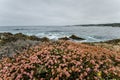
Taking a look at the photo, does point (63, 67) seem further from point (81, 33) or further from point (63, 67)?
point (81, 33)

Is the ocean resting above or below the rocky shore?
below

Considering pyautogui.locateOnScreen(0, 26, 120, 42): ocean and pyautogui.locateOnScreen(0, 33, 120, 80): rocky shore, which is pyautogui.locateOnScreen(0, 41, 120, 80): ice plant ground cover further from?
pyautogui.locateOnScreen(0, 26, 120, 42): ocean

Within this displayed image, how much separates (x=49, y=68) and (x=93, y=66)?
49.4 inches

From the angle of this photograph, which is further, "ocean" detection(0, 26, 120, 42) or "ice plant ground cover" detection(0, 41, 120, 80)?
"ocean" detection(0, 26, 120, 42)

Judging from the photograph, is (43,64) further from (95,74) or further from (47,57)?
(95,74)

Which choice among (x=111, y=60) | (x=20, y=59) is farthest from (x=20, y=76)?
(x=111, y=60)

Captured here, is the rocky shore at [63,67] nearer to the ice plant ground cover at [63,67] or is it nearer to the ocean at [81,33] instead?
the ice plant ground cover at [63,67]

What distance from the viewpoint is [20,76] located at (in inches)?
255

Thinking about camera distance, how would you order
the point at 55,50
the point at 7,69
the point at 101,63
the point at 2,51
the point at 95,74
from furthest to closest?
the point at 2,51 → the point at 55,50 → the point at 7,69 → the point at 101,63 → the point at 95,74

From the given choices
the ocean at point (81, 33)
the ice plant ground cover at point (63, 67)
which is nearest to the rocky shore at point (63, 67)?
the ice plant ground cover at point (63, 67)

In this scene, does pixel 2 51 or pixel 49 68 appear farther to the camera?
pixel 2 51

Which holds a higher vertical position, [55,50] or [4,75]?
[55,50]

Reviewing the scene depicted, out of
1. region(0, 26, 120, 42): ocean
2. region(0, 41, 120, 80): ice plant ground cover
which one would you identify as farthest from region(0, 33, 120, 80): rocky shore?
region(0, 26, 120, 42): ocean

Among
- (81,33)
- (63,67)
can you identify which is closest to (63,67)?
(63,67)
